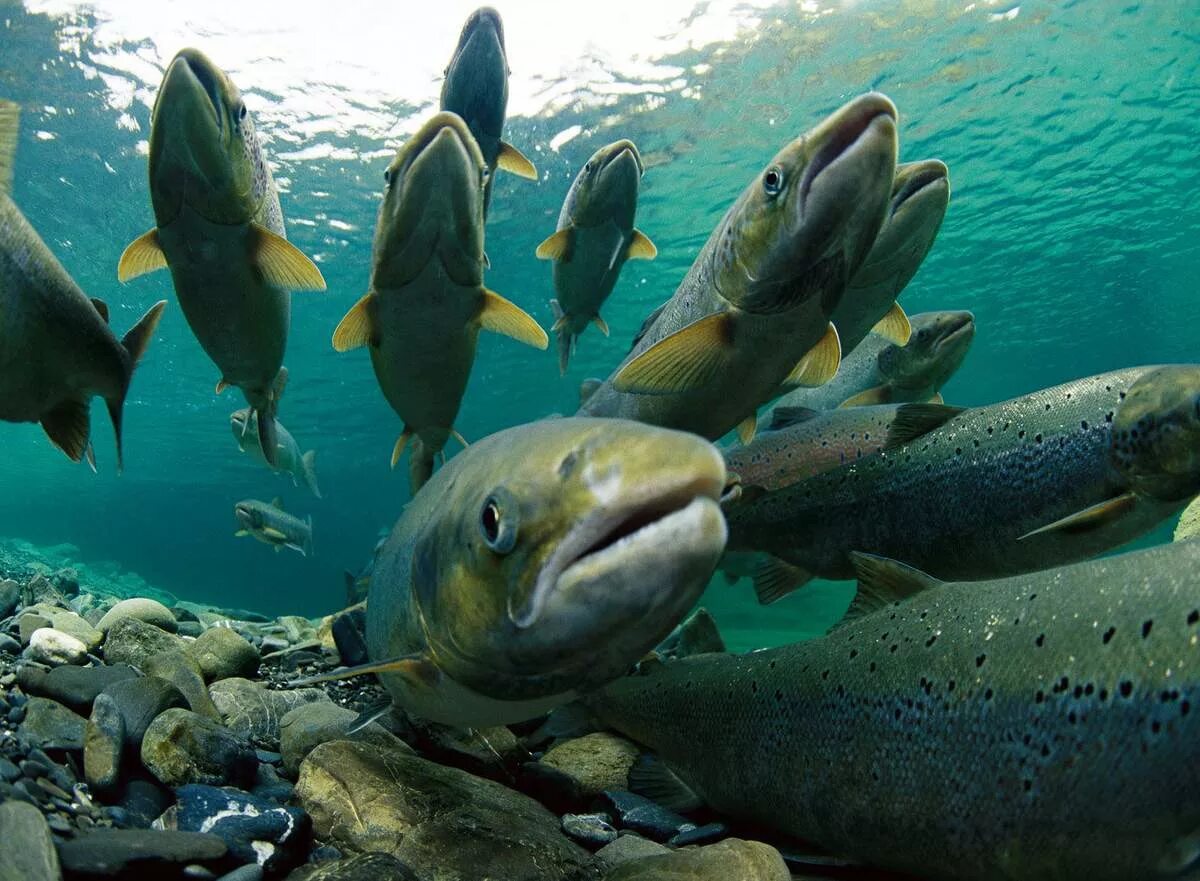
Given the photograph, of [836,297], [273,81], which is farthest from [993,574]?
[273,81]

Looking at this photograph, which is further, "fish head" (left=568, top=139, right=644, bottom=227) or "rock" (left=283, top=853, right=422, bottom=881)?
"fish head" (left=568, top=139, right=644, bottom=227)

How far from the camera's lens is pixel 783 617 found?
21172 mm

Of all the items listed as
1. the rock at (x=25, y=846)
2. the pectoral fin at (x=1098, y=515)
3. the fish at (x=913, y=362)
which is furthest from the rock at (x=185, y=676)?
the pectoral fin at (x=1098, y=515)

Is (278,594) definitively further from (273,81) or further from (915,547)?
(915,547)

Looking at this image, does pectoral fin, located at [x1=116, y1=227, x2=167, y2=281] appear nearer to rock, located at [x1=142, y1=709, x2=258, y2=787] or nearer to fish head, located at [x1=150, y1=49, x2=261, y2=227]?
fish head, located at [x1=150, y1=49, x2=261, y2=227]

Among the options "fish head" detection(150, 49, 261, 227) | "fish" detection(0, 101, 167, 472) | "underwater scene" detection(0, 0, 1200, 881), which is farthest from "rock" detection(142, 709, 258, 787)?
"fish head" detection(150, 49, 261, 227)

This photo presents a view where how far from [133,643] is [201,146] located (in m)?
2.81

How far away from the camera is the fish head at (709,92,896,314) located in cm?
264

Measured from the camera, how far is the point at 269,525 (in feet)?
39.1

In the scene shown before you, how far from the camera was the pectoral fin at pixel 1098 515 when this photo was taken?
3.22 meters

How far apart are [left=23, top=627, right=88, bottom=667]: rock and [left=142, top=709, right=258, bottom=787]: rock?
1267 millimetres

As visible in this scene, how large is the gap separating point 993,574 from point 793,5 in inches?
580

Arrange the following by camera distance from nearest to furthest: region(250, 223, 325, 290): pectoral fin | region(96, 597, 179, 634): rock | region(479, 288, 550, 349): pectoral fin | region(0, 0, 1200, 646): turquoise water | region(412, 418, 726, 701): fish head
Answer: region(412, 418, 726, 701): fish head, region(250, 223, 325, 290): pectoral fin, region(479, 288, 550, 349): pectoral fin, region(96, 597, 179, 634): rock, region(0, 0, 1200, 646): turquoise water

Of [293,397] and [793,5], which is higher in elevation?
[793,5]
